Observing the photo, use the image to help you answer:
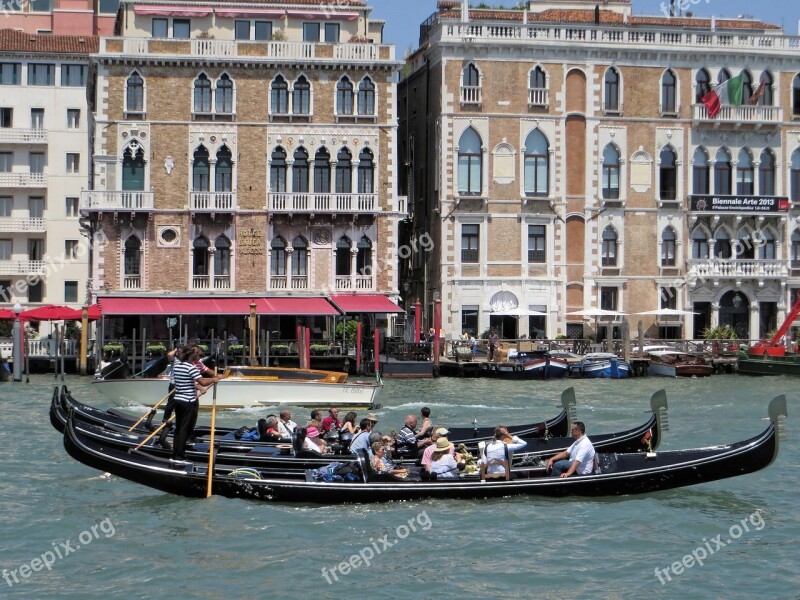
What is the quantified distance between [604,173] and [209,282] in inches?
486

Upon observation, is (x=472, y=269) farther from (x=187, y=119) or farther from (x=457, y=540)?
(x=457, y=540)

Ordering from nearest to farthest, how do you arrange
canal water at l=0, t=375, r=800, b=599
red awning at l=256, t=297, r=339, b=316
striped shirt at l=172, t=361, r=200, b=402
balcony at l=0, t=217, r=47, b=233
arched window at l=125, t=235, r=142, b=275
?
canal water at l=0, t=375, r=800, b=599 → striped shirt at l=172, t=361, r=200, b=402 → red awning at l=256, t=297, r=339, b=316 → arched window at l=125, t=235, r=142, b=275 → balcony at l=0, t=217, r=47, b=233

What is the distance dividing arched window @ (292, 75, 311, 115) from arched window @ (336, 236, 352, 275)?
3798 mm

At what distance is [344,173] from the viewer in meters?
38.7

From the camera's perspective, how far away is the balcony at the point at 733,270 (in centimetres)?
4069

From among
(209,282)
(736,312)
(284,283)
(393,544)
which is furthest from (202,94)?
(393,544)

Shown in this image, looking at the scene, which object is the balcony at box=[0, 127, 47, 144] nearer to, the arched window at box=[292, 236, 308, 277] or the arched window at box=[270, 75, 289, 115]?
the arched window at box=[270, 75, 289, 115]

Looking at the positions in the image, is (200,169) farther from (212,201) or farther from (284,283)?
(284,283)

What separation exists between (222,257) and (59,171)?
1413cm

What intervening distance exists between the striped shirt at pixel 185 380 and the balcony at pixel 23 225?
33.9 meters

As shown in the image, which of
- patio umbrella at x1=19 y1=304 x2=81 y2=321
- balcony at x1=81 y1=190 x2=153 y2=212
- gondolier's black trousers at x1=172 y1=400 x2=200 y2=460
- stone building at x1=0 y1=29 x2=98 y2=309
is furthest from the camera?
stone building at x1=0 y1=29 x2=98 y2=309

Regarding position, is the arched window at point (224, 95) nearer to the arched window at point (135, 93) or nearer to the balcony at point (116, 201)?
the arched window at point (135, 93)

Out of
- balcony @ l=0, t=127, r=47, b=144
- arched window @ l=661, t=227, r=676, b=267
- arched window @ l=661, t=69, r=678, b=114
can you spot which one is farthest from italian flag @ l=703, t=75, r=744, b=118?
balcony @ l=0, t=127, r=47, b=144

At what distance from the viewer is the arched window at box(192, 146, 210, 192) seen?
124 ft
